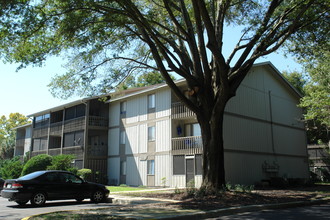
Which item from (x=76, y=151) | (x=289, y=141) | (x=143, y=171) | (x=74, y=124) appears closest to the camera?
(x=143, y=171)

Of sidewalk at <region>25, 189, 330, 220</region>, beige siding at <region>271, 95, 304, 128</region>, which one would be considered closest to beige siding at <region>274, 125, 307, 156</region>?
beige siding at <region>271, 95, 304, 128</region>

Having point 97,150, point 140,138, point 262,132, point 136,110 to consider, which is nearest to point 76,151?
point 97,150

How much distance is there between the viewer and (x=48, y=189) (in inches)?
538

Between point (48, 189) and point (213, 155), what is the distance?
7369 mm

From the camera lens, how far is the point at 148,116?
28.3 m

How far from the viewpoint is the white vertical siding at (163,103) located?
26.6 m

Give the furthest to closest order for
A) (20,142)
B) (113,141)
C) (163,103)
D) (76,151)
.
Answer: (20,142) → (76,151) → (113,141) → (163,103)

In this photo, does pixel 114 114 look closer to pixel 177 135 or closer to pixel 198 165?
pixel 177 135

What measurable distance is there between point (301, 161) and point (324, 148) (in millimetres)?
10763

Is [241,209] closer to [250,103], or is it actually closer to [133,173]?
[250,103]

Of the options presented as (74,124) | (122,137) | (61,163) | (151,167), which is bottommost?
(151,167)

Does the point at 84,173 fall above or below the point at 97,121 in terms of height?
below

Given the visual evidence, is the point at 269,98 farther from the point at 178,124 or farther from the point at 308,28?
the point at 308,28

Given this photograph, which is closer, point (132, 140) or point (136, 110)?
point (132, 140)
